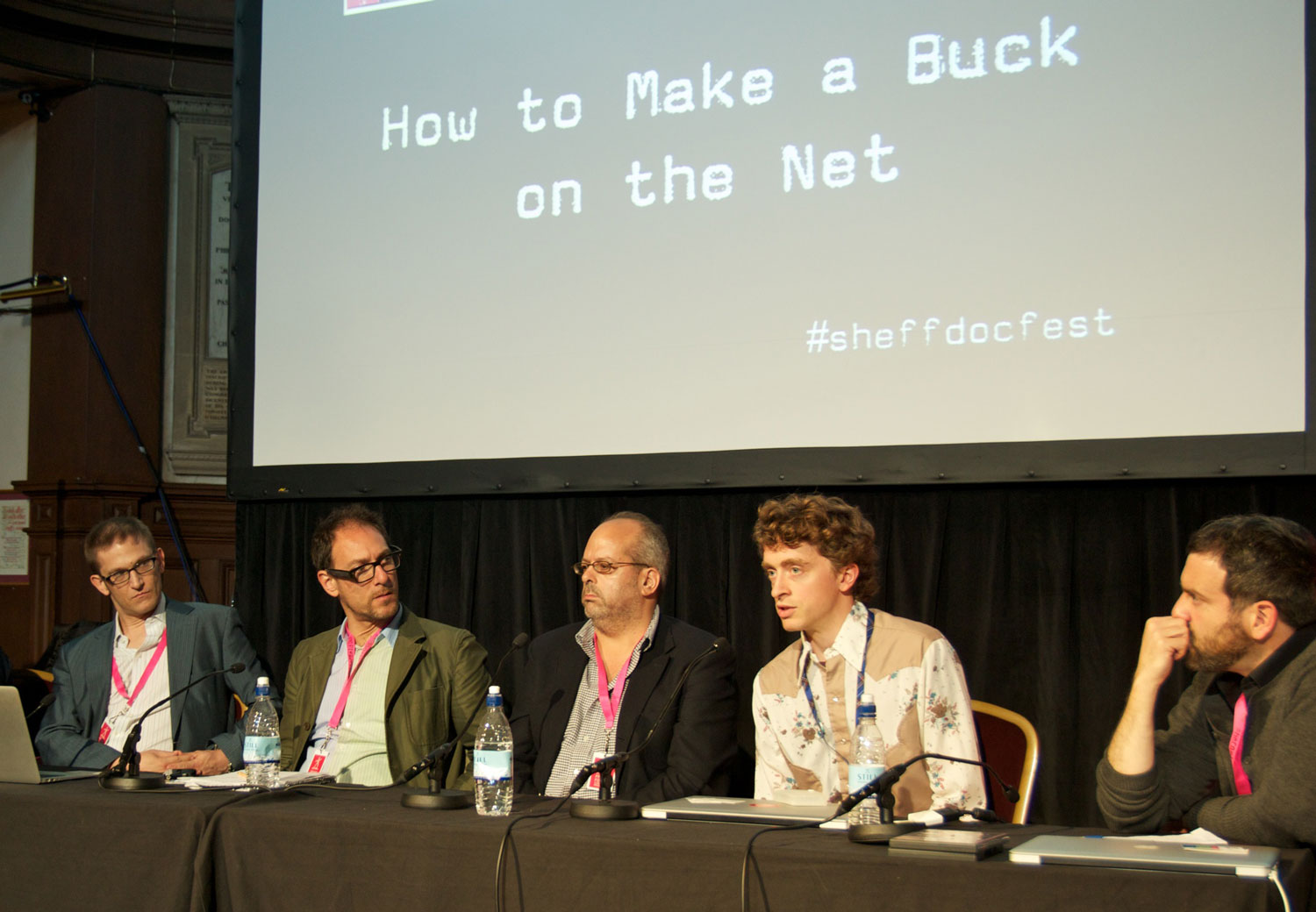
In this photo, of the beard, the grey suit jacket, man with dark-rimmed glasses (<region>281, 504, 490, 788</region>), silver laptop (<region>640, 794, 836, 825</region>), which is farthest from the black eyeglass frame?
the beard

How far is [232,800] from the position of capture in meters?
2.21

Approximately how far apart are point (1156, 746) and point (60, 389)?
5150mm

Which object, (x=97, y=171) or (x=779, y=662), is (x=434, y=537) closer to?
(x=779, y=662)

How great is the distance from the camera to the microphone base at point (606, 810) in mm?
2010

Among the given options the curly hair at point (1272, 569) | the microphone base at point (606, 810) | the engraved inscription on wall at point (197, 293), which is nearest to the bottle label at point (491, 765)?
the microphone base at point (606, 810)

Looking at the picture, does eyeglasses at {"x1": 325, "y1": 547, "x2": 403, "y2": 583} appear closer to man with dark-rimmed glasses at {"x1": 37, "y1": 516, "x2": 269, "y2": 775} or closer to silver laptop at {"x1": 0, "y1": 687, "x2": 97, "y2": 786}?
man with dark-rimmed glasses at {"x1": 37, "y1": 516, "x2": 269, "y2": 775}

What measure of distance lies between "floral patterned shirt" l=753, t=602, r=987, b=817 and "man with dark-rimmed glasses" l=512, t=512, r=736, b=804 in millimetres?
134

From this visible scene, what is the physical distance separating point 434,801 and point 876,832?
792 millimetres

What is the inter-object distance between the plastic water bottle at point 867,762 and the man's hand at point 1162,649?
0.44 meters

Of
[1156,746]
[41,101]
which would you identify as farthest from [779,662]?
[41,101]

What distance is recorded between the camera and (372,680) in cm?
314

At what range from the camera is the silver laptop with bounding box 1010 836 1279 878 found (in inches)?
60.3

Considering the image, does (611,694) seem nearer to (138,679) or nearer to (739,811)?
(739,811)

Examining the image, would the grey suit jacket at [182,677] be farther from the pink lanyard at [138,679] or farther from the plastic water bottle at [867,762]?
the plastic water bottle at [867,762]
